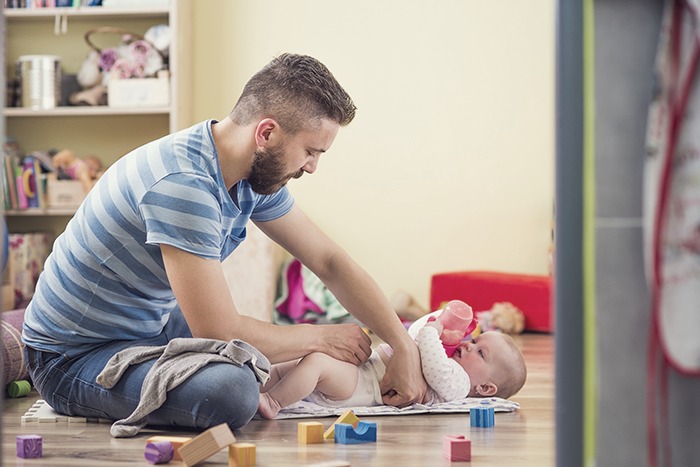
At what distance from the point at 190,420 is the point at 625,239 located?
111 centimetres

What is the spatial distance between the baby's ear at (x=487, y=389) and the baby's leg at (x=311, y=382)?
1.09ft

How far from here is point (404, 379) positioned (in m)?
2.16

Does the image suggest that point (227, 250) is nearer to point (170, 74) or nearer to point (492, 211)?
point (170, 74)

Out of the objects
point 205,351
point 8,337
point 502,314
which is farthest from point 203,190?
point 502,314

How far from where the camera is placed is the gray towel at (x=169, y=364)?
1.86 m

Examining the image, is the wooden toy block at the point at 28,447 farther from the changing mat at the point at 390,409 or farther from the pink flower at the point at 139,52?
the pink flower at the point at 139,52

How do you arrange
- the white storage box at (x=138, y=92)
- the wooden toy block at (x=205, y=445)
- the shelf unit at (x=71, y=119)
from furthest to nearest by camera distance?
the shelf unit at (x=71, y=119)
the white storage box at (x=138, y=92)
the wooden toy block at (x=205, y=445)

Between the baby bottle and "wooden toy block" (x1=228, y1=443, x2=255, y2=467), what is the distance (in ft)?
2.56

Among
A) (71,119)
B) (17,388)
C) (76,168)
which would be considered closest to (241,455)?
(17,388)

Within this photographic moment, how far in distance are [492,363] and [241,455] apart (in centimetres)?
A: 88

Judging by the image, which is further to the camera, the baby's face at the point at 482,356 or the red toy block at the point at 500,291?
the red toy block at the point at 500,291

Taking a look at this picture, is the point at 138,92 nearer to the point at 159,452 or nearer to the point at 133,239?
the point at 133,239

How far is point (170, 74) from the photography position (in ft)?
14.9

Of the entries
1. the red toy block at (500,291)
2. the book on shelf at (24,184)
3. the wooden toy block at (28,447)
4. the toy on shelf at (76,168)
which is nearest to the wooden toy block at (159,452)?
the wooden toy block at (28,447)
